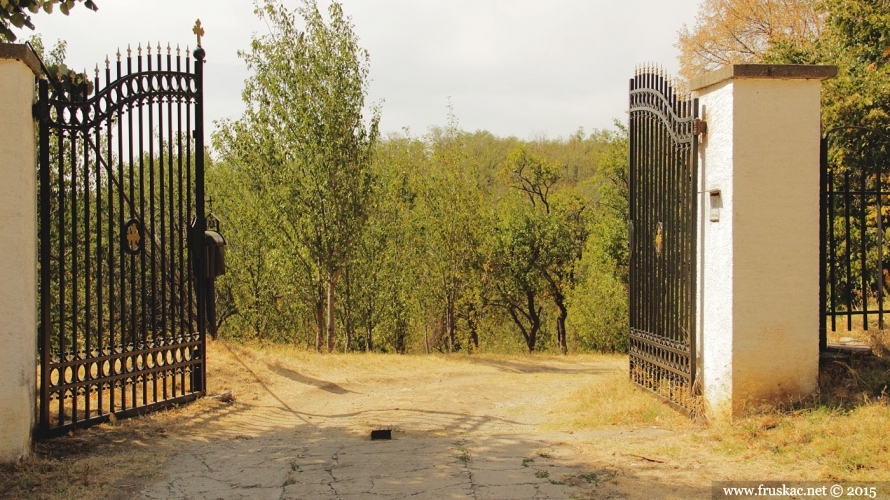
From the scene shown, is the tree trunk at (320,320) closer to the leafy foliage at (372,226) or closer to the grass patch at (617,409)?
the leafy foliage at (372,226)

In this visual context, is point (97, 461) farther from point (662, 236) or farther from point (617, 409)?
point (662, 236)

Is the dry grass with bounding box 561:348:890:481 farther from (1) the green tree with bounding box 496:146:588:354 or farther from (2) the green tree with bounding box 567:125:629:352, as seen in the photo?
(1) the green tree with bounding box 496:146:588:354

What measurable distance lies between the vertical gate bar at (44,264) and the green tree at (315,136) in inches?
316

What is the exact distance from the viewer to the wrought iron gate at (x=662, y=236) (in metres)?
6.71

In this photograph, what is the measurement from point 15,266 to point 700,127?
588 centimetres

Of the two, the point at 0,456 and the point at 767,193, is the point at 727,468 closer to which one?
the point at 767,193

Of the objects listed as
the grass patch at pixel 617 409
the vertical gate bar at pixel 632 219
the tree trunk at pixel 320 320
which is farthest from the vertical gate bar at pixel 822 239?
the tree trunk at pixel 320 320

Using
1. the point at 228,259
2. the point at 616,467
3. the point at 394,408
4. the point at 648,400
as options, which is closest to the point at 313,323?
the point at 228,259

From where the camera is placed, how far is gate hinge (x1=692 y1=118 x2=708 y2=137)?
21.0 ft

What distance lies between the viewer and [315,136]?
14250 mm

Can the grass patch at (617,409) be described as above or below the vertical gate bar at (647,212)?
below

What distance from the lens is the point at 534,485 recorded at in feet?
15.1

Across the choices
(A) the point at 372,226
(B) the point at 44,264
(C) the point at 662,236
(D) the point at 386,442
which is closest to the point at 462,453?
(D) the point at 386,442

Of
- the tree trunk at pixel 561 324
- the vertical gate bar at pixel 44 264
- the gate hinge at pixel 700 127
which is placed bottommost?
the tree trunk at pixel 561 324
